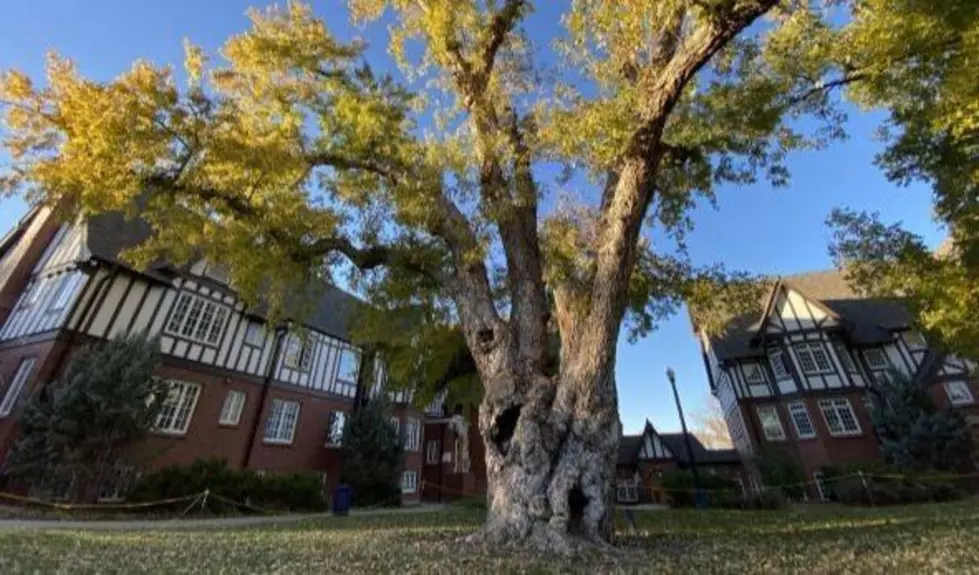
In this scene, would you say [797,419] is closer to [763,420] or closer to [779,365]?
[763,420]

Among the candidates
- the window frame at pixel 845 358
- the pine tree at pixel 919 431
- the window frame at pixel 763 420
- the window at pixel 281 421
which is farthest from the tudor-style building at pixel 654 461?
the window at pixel 281 421

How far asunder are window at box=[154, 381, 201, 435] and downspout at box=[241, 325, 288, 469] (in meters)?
2.87

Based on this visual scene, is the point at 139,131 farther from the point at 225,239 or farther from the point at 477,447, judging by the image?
→ the point at 477,447

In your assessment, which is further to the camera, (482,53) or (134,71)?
(482,53)

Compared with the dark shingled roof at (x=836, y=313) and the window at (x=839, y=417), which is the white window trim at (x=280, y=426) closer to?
the dark shingled roof at (x=836, y=313)

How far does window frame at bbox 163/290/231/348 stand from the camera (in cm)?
1895

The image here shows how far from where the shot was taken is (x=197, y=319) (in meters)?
19.8

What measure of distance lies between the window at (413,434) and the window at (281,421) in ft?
24.2

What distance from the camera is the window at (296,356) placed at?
23.7 meters

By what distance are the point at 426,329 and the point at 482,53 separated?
685cm

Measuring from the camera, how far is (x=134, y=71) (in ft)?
26.9

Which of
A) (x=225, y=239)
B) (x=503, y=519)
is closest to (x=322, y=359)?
(x=225, y=239)

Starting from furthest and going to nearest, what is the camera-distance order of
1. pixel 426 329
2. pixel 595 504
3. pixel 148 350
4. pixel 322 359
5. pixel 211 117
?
pixel 322 359 < pixel 148 350 < pixel 426 329 < pixel 211 117 < pixel 595 504

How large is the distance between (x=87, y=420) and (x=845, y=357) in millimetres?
35777
